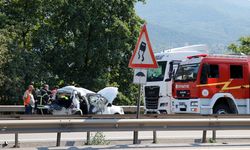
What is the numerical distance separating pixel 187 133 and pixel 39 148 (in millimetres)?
6598

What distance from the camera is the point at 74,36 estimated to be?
38.5 meters

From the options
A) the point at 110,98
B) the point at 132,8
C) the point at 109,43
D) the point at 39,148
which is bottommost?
the point at 39,148

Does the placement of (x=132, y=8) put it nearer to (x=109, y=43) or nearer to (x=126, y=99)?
(x=109, y=43)

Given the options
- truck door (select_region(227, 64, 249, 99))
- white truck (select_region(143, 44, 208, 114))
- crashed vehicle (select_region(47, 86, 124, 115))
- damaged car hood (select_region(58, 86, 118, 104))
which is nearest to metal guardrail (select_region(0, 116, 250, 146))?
truck door (select_region(227, 64, 249, 99))

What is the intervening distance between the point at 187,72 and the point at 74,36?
19.0m

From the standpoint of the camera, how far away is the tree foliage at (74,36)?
1438 inches

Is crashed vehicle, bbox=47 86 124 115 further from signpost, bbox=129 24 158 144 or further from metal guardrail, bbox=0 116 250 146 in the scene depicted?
metal guardrail, bbox=0 116 250 146

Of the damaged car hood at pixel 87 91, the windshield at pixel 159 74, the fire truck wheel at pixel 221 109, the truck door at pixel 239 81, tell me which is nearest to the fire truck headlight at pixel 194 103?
the fire truck wheel at pixel 221 109

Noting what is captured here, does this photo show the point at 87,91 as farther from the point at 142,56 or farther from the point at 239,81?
the point at 142,56

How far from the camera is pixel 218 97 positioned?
65.9 feet

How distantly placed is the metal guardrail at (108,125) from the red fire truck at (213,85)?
7.35m

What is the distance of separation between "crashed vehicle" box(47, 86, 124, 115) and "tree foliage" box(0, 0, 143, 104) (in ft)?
48.3

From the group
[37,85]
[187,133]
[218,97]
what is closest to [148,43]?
[187,133]

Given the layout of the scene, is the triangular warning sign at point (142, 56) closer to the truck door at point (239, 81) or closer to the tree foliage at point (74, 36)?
the truck door at point (239, 81)
